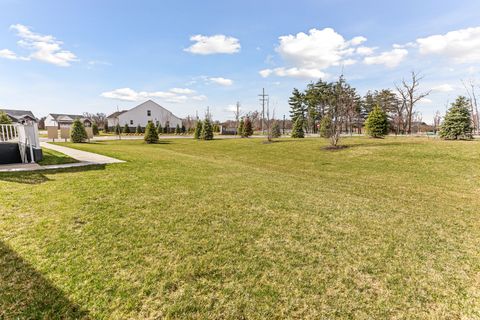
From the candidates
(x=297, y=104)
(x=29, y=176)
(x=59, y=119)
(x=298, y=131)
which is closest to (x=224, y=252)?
(x=29, y=176)

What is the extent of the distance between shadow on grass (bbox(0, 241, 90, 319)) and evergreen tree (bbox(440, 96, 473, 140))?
74.0 ft

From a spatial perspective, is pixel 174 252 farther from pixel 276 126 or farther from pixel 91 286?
pixel 276 126

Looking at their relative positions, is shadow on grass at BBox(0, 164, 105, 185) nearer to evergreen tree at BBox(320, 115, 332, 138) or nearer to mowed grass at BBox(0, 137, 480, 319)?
mowed grass at BBox(0, 137, 480, 319)

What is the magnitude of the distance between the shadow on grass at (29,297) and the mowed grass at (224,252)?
0.01 m

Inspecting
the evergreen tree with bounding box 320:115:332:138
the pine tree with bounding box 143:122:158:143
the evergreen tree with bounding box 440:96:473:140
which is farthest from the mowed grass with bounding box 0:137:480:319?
the pine tree with bounding box 143:122:158:143

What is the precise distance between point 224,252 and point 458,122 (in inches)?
830

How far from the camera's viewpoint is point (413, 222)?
459 cm

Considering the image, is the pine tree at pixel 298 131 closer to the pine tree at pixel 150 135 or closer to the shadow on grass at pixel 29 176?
the pine tree at pixel 150 135

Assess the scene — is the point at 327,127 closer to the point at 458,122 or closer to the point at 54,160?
the point at 458,122

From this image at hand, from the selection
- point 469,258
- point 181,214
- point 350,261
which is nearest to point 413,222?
point 469,258

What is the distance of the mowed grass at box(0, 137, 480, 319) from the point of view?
7.37 feet

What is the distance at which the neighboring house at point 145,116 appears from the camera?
1981 inches

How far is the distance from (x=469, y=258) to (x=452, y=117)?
18861 millimetres

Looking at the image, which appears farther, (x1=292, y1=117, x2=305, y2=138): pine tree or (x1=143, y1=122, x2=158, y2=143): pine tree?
(x1=292, y1=117, x2=305, y2=138): pine tree
